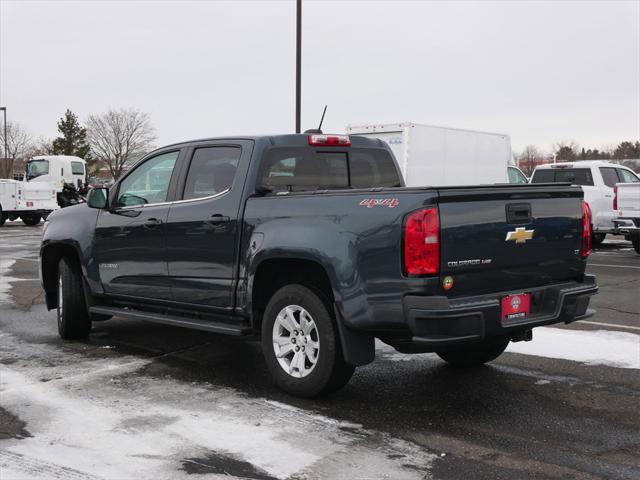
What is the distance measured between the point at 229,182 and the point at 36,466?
2539 mm

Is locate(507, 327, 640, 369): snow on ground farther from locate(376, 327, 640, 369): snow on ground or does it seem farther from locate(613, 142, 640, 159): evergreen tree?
locate(613, 142, 640, 159): evergreen tree

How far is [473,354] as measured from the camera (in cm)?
593

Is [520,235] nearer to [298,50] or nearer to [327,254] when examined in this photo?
[327,254]

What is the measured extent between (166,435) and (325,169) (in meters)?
2.51

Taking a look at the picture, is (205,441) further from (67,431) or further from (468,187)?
(468,187)

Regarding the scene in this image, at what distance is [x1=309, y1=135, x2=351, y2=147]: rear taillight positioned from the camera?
5902mm

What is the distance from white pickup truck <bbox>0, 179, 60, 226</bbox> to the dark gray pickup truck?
2464 cm

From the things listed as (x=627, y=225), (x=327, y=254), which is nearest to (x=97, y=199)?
(x=327, y=254)

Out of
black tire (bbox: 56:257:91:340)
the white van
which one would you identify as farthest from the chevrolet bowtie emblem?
the white van

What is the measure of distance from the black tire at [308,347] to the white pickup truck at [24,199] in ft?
87.4

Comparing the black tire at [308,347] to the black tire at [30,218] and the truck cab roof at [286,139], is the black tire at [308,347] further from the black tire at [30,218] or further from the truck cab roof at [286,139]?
the black tire at [30,218]

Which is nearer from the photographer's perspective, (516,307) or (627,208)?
(516,307)

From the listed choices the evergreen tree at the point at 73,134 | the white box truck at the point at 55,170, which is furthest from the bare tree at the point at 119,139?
the white box truck at the point at 55,170

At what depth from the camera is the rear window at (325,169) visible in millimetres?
5664
